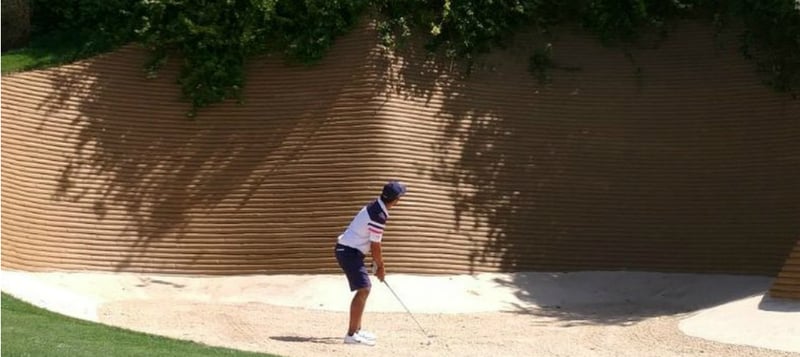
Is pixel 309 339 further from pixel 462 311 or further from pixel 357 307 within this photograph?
pixel 462 311

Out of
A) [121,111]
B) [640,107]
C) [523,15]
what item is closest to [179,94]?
[121,111]

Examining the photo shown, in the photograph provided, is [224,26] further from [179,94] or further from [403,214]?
[403,214]

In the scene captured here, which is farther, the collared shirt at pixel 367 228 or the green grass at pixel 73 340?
the collared shirt at pixel 367 228

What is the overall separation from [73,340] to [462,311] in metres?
5.54

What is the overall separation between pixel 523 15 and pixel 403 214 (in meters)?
4.32

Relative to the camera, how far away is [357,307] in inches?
411

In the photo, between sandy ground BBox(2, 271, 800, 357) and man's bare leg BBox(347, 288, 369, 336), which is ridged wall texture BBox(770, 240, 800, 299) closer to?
sandy ground BBox(2, 271, 800, 357)

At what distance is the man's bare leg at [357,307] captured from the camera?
10367 millimetres

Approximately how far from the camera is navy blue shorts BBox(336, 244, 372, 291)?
10.3 metres

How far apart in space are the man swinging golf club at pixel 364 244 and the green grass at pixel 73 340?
1267 millimetres

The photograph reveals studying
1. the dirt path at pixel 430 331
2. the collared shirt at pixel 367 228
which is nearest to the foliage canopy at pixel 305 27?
the dirt path at pixel 430 331

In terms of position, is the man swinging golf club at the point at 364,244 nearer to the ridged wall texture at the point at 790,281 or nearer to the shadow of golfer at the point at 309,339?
the shadow of golfer at the point at 309,339

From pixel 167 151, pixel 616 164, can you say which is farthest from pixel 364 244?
pixel 616 164

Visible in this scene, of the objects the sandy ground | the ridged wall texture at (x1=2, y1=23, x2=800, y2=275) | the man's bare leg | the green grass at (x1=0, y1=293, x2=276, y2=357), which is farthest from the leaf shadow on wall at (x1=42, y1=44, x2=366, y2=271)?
the man's bare leg
